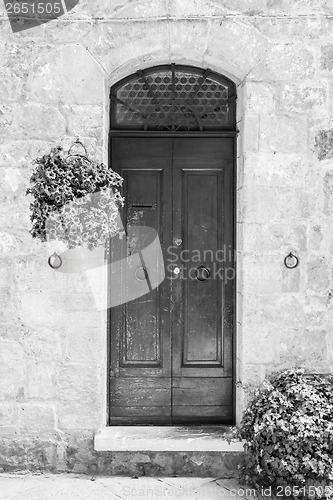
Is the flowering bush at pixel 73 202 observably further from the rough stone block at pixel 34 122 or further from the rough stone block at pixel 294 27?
the rough stone block at pixel 294 27

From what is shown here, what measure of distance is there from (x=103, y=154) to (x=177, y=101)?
0.73 metres

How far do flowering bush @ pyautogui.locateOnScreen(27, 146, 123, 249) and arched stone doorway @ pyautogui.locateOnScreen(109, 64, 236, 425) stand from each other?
2.34 ft

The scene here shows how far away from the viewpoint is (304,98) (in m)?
3.71

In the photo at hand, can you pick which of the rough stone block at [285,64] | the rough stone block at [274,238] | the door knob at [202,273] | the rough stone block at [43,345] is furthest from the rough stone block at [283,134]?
the rough stone block at [43,345]

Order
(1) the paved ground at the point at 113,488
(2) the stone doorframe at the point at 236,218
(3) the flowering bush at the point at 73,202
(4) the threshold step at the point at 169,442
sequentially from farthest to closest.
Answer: (2) the stone doorframe at the point at 236,218, (4) the threshold step at the point at 169,442, (1) the paved ground at the point at 113,488, (3) the flowering bush at the point at 73,202

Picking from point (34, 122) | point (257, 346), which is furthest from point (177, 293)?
point (34, 122)

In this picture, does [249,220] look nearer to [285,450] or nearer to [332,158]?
[332,158]

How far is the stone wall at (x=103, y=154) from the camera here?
12.1 feet

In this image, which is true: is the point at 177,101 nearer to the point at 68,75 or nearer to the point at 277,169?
the point at 68,75

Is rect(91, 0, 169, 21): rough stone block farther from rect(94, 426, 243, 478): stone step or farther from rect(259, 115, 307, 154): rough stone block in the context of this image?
rect(94, 426, 243, 478): stone step

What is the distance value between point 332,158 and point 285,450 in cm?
203

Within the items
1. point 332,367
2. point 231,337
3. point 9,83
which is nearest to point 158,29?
point 9,83

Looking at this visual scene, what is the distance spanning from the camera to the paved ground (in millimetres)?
3395

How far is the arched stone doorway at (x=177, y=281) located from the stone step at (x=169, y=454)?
240 millimetres
